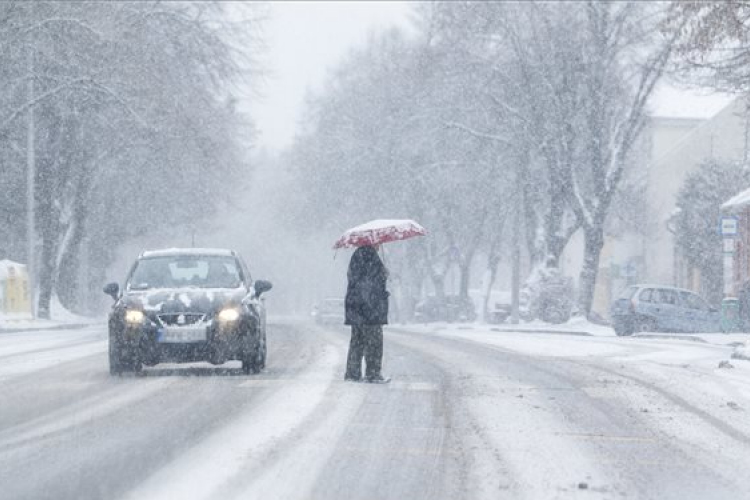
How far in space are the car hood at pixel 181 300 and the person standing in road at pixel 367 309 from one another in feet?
5.26

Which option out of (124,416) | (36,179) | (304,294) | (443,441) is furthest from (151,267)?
(304,294)

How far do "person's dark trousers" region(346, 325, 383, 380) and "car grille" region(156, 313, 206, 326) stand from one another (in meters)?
1.82

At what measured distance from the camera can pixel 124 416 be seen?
38.9 feet

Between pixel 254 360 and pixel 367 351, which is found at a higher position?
pixel 367 351

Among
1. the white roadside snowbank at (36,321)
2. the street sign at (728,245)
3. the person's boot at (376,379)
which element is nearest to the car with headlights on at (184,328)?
the person's boot at (376,379)

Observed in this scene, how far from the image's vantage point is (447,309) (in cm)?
6019

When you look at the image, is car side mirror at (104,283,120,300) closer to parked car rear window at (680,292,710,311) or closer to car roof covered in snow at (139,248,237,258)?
car roof covered in snow at (139,248,237,258)

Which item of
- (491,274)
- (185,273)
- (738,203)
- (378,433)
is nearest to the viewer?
(378,433)

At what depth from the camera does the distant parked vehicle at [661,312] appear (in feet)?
123

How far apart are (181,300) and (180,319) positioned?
0.24 metres

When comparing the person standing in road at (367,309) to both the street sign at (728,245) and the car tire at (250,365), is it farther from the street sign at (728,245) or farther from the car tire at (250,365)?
the street sign at (728,245)

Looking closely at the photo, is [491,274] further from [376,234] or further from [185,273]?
[376,234]

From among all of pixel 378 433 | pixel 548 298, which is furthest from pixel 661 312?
pixel 378 433

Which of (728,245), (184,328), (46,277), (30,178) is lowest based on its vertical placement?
(184,328)
